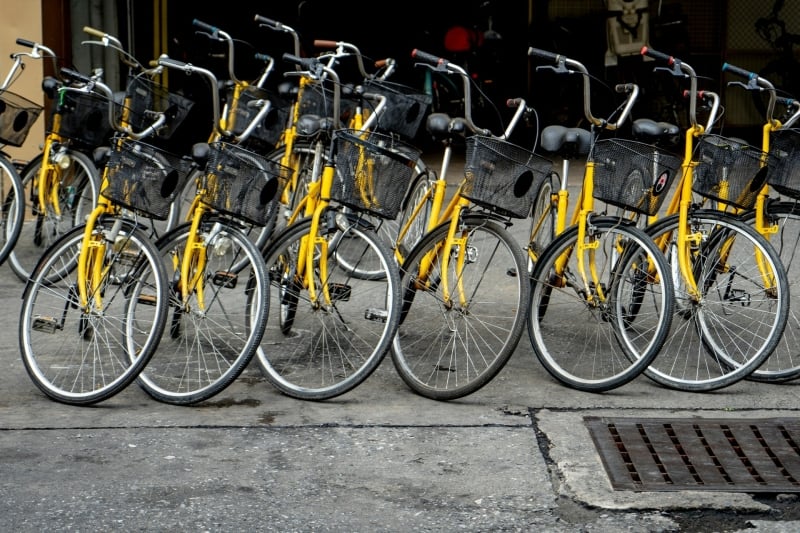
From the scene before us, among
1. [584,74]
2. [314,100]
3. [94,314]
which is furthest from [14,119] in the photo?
[584,74]

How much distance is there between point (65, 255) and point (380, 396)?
1.57m

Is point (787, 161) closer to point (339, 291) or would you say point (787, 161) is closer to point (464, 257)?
point (464, 257)

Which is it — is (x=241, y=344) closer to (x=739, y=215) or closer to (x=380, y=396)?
A: (x=380, y=396)

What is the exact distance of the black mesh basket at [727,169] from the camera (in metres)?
5.70

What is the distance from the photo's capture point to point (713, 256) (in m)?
5.79

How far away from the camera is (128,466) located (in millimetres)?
4738

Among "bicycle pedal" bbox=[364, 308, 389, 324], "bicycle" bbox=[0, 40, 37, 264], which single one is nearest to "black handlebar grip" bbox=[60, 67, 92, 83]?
"bicycle" bbox=[0, 40, 37, 264]

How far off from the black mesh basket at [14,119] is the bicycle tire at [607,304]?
3389 millimetres

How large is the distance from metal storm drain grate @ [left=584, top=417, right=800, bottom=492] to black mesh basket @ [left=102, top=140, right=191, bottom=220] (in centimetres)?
207

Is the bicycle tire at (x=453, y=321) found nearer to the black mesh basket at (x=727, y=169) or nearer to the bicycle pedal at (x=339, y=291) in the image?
the bicycle pedal at (x=339, y=291)

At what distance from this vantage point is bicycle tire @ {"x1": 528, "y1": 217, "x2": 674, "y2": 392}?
5445mm

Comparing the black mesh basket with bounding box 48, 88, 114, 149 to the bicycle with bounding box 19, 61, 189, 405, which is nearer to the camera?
the bicycle with bounding box 19, 61, 189, 405

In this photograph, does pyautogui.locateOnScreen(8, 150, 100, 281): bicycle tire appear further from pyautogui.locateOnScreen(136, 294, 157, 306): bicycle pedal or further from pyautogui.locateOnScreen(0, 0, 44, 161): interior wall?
pyautogui.locateOnScreen(136, 294, 157, 306): bicycle pedal

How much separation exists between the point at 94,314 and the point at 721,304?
275 cm
